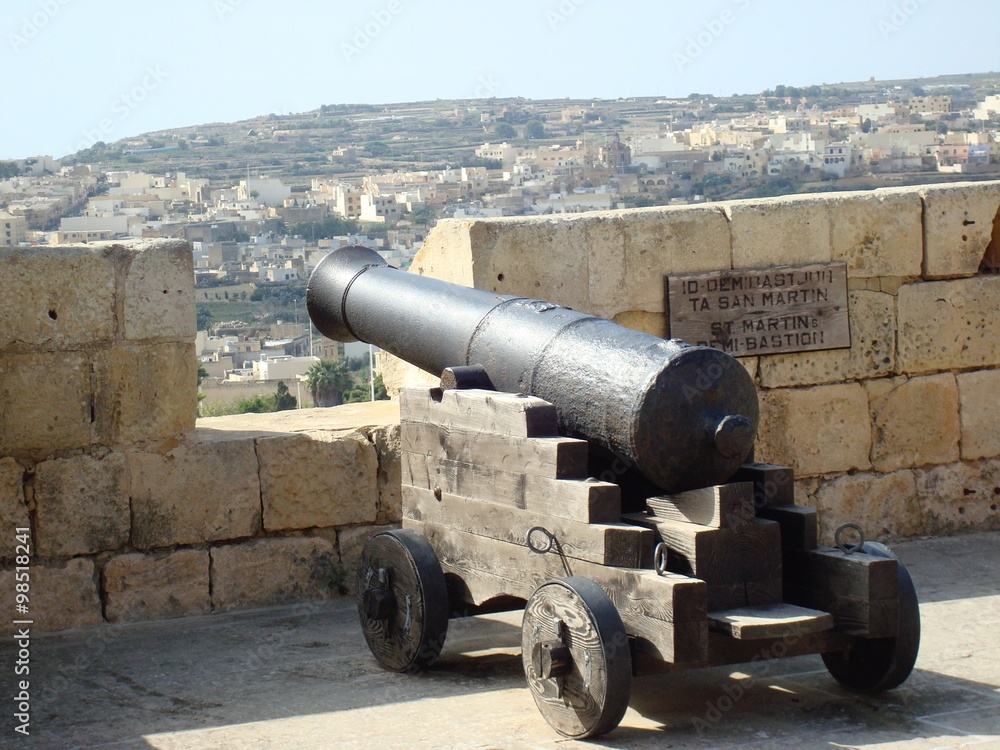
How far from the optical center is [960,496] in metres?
6.39

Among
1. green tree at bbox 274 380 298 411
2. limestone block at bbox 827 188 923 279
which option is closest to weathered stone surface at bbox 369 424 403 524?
limestone block at bbox 827 188 923 279

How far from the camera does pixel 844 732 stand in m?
3.60

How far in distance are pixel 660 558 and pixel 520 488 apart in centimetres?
57

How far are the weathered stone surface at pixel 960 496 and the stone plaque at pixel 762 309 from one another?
878 millimetres

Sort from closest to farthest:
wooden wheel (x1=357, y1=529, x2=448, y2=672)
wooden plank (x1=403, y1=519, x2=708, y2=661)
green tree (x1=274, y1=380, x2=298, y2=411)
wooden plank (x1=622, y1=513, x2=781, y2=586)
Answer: wooden plank (x1=403, y1=519, x2=708, y2=661), wooden plank (x1=622, y1=513, x2=781, y2=586), wooden wheel (x1=357, y1=529, x2=448, y2=672), green tree (x1=274, y1=380, x2=298, y2=411)

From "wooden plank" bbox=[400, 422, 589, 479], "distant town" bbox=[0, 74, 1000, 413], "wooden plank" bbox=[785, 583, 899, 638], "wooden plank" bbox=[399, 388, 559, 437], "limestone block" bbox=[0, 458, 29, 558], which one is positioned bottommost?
"wooden plank" bbox=[785, 583, 899, 638]

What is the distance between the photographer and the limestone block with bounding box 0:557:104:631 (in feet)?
16.6

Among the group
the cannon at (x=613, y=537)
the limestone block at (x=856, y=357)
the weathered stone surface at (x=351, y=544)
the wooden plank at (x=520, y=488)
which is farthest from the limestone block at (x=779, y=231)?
the wooden plank at (x=520, y=488)

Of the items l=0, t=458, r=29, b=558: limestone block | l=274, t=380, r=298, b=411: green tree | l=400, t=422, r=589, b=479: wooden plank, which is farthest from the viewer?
l=274, t=380, r=298, b=411: green tree

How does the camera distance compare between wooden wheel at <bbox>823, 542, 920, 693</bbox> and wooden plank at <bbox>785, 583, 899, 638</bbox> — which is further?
wooden wheel at <bbox>823, 542, 920, 693</bbox>

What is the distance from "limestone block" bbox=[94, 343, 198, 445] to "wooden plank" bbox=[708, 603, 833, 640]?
2701 mm

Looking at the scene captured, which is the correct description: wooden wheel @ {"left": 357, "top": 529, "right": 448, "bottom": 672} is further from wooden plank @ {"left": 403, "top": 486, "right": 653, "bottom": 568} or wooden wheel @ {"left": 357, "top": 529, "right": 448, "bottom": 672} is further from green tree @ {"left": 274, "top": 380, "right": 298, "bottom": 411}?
green tree @ {"left": 274, "top": 380, "right": 298, "bottom": 411}

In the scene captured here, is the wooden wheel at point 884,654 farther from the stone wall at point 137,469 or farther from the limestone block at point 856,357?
the stone wall at point 137,469

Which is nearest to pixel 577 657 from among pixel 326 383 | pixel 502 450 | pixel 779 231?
pixel 502 450
